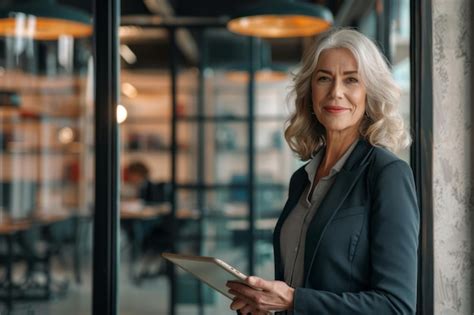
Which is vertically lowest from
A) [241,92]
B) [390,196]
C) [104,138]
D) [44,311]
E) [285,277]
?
[44,311]

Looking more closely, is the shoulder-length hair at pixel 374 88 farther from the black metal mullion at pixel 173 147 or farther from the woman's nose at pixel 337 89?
the black metal mullion at pixel 173 147

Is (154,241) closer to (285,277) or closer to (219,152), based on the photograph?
(219,152)

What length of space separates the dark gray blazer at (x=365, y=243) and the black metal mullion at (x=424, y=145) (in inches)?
19.5

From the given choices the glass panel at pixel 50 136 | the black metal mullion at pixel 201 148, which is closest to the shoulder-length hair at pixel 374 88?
the black metal mullion at pixel 201 148

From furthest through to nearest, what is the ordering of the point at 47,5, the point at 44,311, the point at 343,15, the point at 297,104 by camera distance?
1. the point at 44,311
2. the point at 343,15
3. the point at 47,5
4. the point at 297,104

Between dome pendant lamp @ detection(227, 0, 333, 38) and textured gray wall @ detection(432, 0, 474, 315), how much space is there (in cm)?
279

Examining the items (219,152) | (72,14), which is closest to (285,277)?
(72,14)

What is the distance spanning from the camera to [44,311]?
24.4ft

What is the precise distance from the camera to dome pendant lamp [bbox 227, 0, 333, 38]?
16.4ft

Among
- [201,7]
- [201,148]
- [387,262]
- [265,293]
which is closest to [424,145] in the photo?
[387,262]

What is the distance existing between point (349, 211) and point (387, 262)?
0.58 ft

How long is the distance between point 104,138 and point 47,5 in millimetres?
3211

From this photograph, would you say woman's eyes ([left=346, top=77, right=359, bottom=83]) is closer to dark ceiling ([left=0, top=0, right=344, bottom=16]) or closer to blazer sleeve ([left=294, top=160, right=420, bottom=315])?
blazer sleeve ([left=294, top=160, right=420, bottom=315])

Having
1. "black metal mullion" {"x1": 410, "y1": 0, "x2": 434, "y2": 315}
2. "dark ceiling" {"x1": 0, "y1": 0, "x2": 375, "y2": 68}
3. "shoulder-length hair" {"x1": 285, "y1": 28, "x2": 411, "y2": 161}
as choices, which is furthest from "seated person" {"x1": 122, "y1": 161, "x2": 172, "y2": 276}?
"shoulder-length hair" {"x1": 285, "y1": 28, "x2": 411, "y2": 161}
